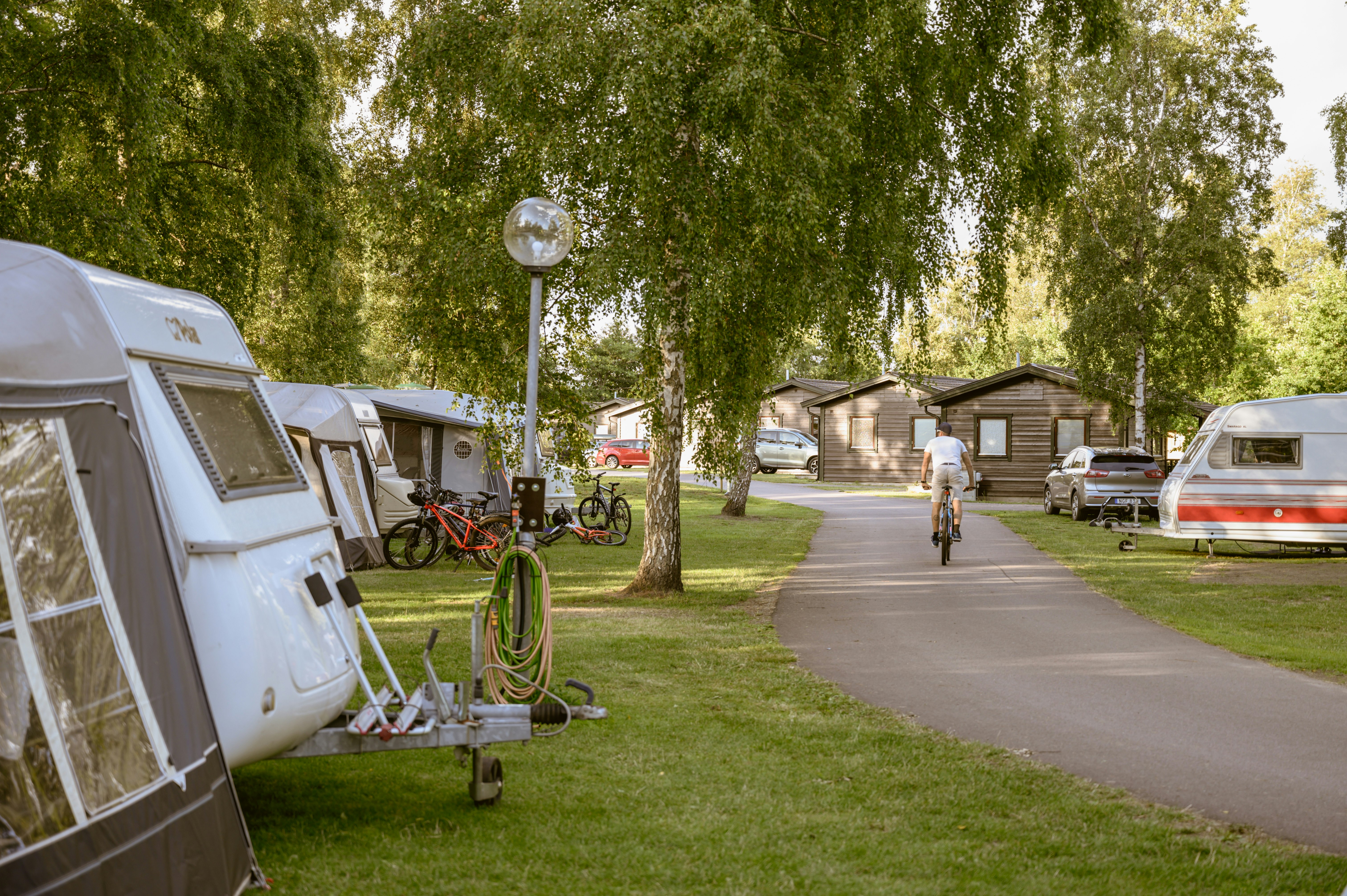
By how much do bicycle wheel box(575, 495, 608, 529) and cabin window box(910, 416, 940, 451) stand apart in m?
21.5

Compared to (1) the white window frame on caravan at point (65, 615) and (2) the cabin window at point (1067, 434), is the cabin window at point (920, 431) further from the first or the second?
(1) the white window frame on caravan at point (65, 615)

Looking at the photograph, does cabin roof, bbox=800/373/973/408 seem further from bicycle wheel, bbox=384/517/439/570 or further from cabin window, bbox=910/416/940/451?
bicycle wheel, bbox=384/517/439/570

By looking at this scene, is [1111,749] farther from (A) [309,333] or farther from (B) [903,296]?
(A) [309,333]

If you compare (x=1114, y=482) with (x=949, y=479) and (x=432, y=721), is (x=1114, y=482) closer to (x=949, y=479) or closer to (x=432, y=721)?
(x=949, y=479)

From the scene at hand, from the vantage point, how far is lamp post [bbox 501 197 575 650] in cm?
673

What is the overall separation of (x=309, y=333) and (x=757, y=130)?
62.2 feet

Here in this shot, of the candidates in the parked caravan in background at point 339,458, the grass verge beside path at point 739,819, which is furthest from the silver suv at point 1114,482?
the grass verge beside path at point 739,819

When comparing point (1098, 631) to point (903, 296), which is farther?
point (903, 296)

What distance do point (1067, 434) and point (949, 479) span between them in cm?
2122

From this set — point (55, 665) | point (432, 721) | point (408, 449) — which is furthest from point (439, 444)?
point (55, 665)

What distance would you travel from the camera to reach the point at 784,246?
10.6 meters

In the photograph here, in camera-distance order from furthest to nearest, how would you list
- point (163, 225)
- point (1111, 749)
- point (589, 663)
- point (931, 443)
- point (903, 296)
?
point (931, 443) < point (163, 225) < point (903, 296) < point (589, 663) < point (1111, 749)

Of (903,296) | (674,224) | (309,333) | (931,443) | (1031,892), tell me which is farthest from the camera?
(309,333)

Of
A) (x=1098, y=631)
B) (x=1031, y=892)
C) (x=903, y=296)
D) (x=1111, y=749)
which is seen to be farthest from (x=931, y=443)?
(x=1031, y=892)
